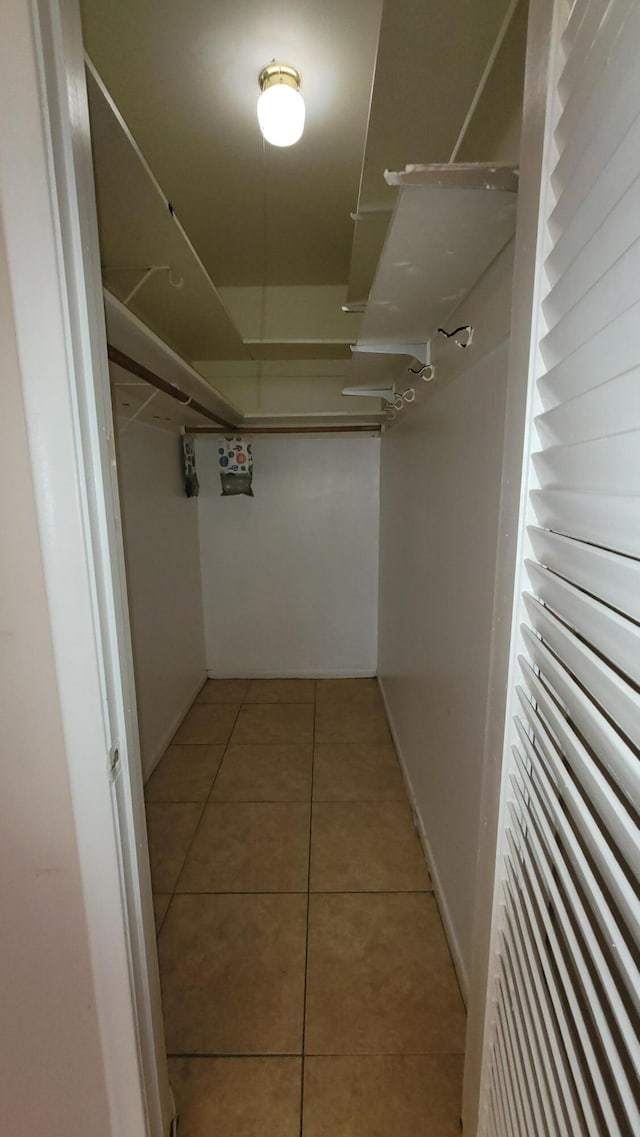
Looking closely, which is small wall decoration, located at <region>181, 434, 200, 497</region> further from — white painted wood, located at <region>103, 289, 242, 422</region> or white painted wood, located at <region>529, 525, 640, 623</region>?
white painted wood, located at <region>529, 525, 640, 623</region>

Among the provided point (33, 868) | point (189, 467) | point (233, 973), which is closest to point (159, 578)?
point (189, 467)

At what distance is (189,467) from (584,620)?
2807 millimetres

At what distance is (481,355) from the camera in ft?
3.74

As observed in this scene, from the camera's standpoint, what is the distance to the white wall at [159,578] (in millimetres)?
2275

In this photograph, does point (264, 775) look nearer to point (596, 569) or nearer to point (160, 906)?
point (160, 906)

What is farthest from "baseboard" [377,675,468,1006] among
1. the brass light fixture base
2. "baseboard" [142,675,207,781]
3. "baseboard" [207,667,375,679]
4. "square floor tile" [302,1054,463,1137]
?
the brass light fixture base

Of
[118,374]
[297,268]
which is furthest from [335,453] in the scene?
[118,374]

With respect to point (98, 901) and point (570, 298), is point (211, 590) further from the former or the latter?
point (570, 298)

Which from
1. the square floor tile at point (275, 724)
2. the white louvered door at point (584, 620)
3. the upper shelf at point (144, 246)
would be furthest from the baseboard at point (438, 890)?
the upper shelf at point (144, 246)

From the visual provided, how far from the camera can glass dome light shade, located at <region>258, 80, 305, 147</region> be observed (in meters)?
1.26

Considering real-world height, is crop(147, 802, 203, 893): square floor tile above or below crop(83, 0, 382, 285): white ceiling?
below

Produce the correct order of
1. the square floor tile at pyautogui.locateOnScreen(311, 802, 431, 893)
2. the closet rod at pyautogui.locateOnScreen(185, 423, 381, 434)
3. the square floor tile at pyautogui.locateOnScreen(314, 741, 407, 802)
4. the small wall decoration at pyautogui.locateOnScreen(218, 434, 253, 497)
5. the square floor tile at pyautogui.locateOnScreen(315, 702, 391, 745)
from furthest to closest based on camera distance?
the small wall decoration at pyautogui.locateOnScreen(218, 434, 253, 497) → the closet rod at pyautogui.locateOnScreen(185, 423, 381, 434) → the square floor tile at pyautogui.locateOnScreen(315, 702, 391, 745) → the square floor tile at pyautogui.locateOnScreen(314, 741, 407, 802) → the square floor tile at pyautogui.locateOnScreen(311, 802, 431, 893)

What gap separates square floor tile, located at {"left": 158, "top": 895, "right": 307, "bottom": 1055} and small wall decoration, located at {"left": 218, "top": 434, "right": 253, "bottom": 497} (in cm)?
225

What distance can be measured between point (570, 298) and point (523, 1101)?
1.11 metres
